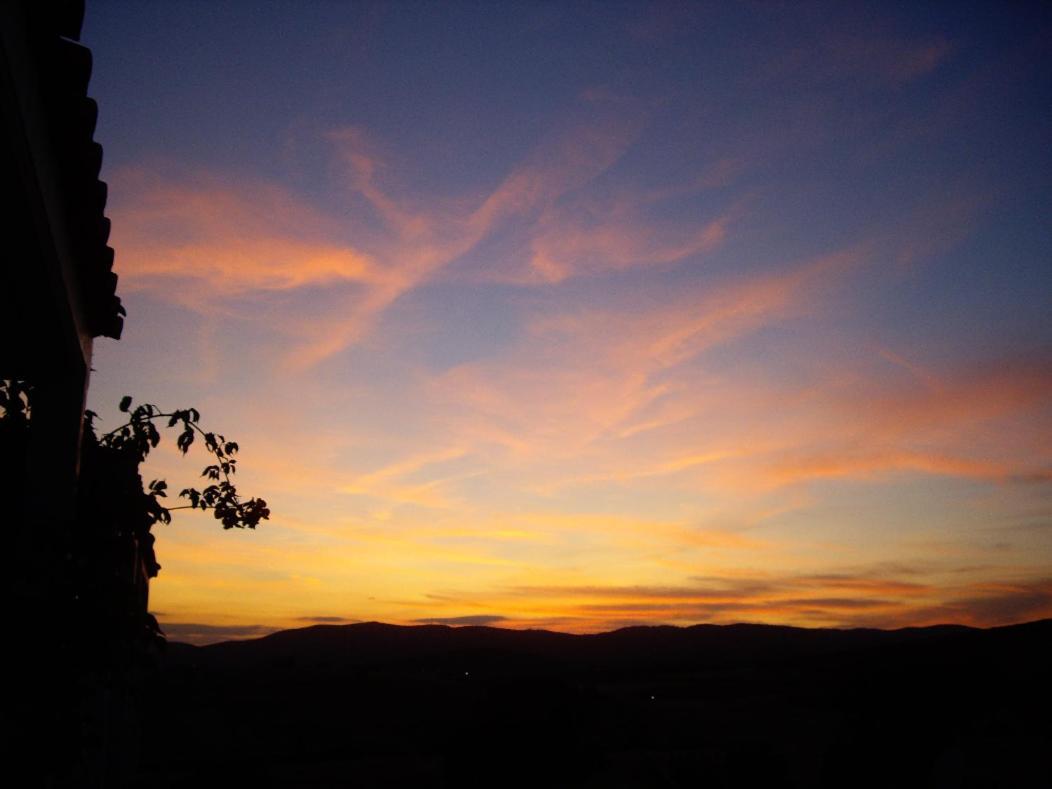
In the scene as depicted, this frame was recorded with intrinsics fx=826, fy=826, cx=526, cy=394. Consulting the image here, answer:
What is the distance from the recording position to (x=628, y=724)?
31.2 metres

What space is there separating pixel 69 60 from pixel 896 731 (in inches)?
458

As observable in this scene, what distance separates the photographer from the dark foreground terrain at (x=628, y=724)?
11156 millimetres

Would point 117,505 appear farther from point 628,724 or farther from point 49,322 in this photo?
point 628,724

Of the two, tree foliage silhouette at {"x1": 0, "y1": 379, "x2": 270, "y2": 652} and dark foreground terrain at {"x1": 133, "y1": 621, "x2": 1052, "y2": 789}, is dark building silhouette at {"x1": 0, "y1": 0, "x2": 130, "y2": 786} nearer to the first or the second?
tree foliage silhouette at {"x1": 0, "y1": 379, "x2": 270, "y2": 652}

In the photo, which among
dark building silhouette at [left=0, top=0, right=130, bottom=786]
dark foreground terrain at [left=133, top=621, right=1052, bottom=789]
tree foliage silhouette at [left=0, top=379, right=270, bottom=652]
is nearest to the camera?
dark building silhouette at [left=0, top=0, right=130, bottom=786]

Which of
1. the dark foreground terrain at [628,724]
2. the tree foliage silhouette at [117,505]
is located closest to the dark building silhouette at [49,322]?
the tree foliage silhouette at [117,505]

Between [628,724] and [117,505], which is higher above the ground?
[117,505]

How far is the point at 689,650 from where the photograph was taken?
10244cm

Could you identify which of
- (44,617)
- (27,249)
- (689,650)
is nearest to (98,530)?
(44,617)

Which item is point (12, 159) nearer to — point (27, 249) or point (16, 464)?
point (27, 249)

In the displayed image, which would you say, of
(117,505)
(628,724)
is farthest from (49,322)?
(628,724)

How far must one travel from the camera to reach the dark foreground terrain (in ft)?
36.6

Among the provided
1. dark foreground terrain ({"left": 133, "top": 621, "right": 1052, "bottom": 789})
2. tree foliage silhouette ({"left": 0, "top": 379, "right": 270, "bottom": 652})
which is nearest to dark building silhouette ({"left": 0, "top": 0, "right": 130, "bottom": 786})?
tree foliage silhouette ({"left": 0, "top": 379, "right": 270, "bottom": 652})

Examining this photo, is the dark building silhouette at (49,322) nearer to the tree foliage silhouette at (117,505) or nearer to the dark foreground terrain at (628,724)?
the tree foliage silhouette at (117,505)
